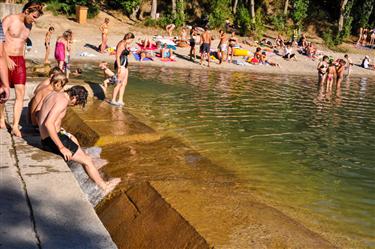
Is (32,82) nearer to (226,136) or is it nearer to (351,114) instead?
(226,136)

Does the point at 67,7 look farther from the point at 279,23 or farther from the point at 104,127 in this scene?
the point at 104,127

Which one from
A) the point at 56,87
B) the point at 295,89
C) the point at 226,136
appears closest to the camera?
the point at 56,87

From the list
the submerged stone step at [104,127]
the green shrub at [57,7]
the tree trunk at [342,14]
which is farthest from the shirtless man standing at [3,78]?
the tree trunk at [342,14]

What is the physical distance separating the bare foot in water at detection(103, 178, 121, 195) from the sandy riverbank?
14670 mm

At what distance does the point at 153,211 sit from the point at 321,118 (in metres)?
8.24

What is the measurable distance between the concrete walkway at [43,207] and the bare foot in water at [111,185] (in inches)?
17.9

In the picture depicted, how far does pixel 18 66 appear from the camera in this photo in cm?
655

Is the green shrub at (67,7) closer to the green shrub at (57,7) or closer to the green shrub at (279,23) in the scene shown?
the green shrub at (57,7)

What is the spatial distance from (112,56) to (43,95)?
16.2 metres

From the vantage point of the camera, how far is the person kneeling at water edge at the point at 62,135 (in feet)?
18.2

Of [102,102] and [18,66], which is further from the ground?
[18,66]

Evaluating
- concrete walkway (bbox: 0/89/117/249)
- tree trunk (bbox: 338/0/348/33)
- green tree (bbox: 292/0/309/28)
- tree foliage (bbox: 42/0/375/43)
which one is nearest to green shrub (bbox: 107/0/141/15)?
tree foliage (bbox: 42/0/375/43)

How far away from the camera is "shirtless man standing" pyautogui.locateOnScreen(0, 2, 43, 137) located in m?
6.41

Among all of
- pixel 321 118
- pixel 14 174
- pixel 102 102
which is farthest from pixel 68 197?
pixel 321 118
